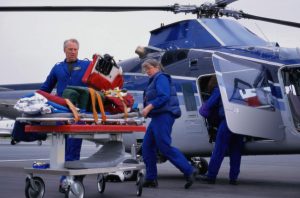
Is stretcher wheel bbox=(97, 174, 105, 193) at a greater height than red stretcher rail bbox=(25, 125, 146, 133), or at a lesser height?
lesser

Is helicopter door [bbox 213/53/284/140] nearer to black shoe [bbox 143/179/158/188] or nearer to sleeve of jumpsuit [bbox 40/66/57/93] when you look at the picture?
black shoe [bbox 143/179/158/188]

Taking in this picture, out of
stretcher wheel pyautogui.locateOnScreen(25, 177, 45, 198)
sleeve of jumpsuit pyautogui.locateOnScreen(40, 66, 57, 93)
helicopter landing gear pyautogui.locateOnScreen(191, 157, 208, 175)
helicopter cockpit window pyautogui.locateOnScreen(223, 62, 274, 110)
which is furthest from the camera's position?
helicopter landing gear pyautogui.locateOnScreen(191, 157, 208, 175)

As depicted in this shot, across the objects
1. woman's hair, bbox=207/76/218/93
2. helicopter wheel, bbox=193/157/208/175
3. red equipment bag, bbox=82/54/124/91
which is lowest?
helicopter wheel, bbox=193/157/208/175

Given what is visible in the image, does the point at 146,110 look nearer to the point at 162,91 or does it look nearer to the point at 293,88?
the point at 162,91

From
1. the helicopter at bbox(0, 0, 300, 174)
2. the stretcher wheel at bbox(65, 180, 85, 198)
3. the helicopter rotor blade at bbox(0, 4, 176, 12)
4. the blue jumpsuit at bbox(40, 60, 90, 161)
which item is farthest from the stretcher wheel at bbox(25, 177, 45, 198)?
the helicopter rotor blade at bbox(0, 4, 176, 12)

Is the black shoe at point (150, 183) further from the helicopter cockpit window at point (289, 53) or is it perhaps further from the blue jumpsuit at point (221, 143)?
the helicopter cockpit window at point (289, 53)

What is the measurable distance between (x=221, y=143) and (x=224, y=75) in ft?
3.48

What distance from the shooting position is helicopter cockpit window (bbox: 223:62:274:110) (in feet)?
26.2

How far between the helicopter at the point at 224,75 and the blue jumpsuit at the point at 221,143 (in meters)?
0.22

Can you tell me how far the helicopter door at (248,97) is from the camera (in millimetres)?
7879

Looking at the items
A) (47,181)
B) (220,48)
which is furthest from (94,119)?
(220,48)

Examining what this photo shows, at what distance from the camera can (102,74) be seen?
6.51 metres

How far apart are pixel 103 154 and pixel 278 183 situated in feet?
11.2

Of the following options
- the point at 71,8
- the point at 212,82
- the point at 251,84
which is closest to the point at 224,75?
the point at 251,84
